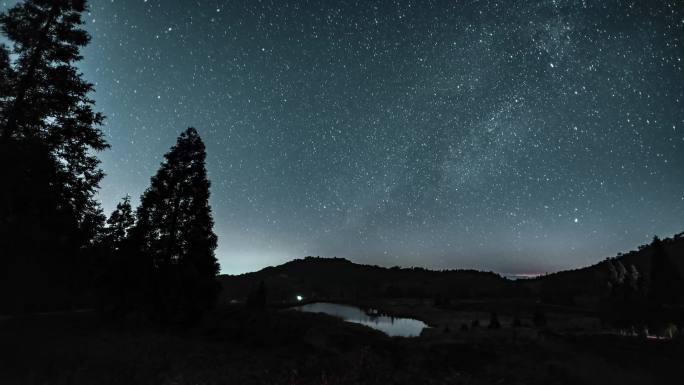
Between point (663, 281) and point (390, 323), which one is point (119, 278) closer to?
point (390, 323)

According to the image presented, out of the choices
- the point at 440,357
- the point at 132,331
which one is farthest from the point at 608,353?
the point at 132,331

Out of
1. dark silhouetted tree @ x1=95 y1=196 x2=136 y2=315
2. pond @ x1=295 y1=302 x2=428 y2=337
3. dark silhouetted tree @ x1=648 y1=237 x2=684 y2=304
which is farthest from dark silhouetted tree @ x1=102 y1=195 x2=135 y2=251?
dark silhouetted tree @ x1=648 y1=237 x2=684 y2=304

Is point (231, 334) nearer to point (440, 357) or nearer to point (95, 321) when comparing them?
point (95, 321)

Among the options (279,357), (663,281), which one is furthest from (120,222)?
(663,281)

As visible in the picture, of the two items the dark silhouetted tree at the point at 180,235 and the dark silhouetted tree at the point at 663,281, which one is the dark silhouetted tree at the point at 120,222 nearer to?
the dark silhouetted tree at the point at 180,235

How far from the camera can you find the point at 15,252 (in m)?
13.6

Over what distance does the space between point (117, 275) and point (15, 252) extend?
25.4ft

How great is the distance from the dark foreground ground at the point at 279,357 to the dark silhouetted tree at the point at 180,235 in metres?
2.13

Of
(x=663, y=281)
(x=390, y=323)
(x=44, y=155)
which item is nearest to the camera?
(x=44, y=155)

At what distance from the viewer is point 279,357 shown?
1574 cm

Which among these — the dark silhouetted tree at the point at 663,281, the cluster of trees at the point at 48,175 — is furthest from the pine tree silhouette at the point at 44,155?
the dark silhouetted tree at the point at 663,281

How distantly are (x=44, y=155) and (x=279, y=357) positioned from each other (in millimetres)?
12248

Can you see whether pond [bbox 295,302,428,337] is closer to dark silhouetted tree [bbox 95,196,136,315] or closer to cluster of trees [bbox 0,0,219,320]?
dark silhouetted tree [bbox 95,196,136,315]

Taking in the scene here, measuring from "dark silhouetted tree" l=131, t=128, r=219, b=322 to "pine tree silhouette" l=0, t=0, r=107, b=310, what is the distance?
6668mm
